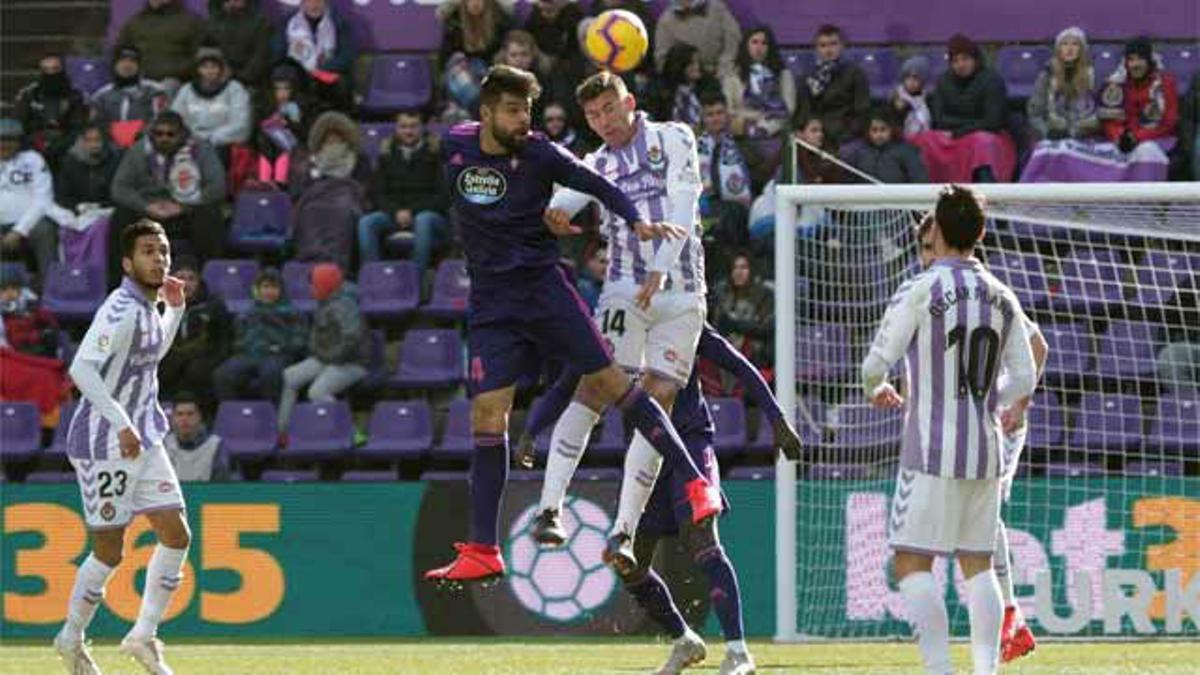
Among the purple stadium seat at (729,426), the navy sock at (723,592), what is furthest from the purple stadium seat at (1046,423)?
the navy sock at (723,592)

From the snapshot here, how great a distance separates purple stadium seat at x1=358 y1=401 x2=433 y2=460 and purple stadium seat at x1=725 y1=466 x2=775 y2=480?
2.30 m

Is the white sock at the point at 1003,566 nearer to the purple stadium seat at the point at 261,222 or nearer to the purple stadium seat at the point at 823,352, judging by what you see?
the purple stadium seat at the point at 823,352

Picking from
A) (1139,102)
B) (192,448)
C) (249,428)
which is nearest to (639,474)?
(192,448)

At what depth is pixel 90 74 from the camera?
22297mm

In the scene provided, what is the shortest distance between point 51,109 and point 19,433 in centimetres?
329

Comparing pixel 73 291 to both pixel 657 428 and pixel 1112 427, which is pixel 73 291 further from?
pixel 657 428

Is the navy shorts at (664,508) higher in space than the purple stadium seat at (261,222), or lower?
lower

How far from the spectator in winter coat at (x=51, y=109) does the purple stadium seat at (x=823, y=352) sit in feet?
23.8

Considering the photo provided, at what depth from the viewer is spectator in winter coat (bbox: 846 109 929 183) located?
19.3m

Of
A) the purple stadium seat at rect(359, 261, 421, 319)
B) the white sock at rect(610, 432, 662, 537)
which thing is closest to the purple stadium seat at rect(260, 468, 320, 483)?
the purple stadium seat at rect(359, 261, 421, 319)

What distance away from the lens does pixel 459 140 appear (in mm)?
10953

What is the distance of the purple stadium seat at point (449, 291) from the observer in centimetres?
1973

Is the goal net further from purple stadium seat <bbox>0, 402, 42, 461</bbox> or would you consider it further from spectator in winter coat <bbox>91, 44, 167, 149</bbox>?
spectator in winter coat <bbox>91, 44, 167, 149</bbox>

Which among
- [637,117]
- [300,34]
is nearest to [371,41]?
[300,34]
